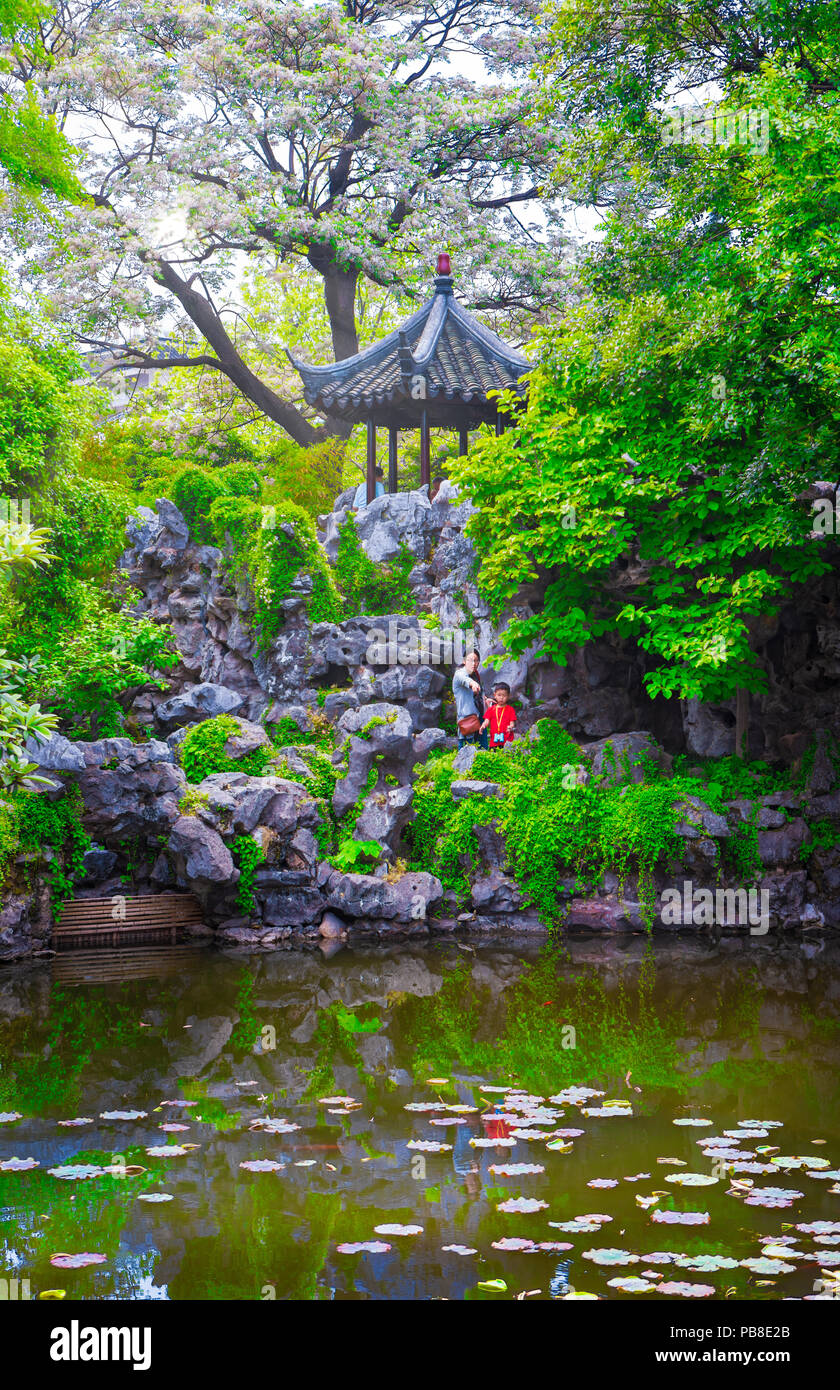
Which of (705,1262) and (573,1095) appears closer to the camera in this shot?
(705,1262)

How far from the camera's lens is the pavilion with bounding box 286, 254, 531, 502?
1855 centimetres

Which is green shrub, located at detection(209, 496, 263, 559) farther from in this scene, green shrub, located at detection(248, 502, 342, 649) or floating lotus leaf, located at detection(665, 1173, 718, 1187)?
floating lotus leaf, located at detection(665, 1173, 718, 1187)

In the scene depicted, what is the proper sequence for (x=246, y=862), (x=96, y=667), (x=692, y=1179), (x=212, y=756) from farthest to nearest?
(x=212, y=756)
(x=96, y=667)
(x=246, y=862)
(x=692, y=1179)

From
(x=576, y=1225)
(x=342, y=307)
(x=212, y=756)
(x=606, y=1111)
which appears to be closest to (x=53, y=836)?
(x=212, y=756)

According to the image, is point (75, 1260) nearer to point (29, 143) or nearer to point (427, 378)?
point (29, 143)

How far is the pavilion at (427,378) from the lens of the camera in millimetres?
18547

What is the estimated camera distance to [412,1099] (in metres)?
7.04

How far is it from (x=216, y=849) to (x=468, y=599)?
19.2ft

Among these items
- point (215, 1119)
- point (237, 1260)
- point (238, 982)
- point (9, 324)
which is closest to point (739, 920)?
point (238, 982)

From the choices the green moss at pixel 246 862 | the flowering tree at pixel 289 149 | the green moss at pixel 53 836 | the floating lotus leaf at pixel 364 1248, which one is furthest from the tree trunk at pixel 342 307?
the floating lotus leaf at pixel 364 1248

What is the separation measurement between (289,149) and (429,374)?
8323mm

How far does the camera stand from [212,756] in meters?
13.8

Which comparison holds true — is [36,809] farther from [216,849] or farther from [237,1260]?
[237,1260]

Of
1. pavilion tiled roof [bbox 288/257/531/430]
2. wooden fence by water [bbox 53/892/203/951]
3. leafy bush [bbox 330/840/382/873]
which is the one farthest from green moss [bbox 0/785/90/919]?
pavilion tiled roof [bbox 288/257/531/430]
